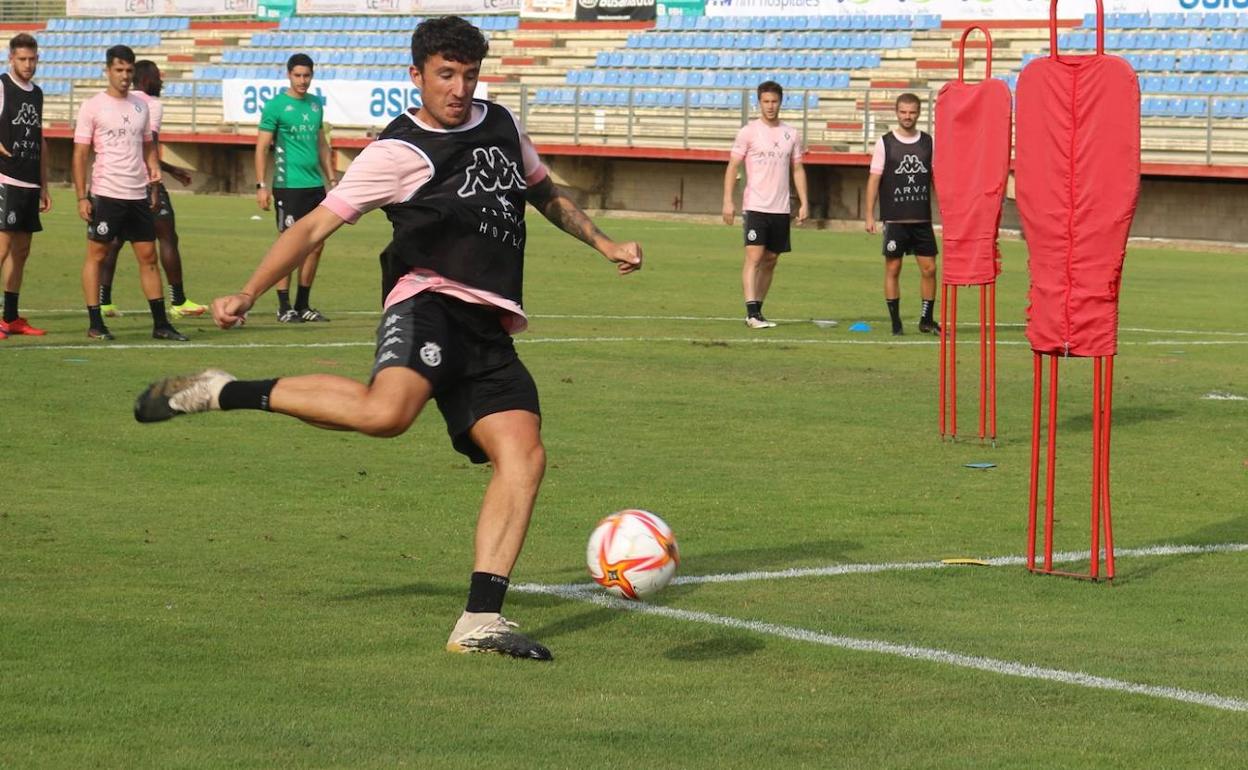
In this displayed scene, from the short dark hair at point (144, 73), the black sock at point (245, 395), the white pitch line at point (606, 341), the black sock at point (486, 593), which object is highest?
the short dark hair at point (144, 73)

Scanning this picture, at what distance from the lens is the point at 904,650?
617 centimetres

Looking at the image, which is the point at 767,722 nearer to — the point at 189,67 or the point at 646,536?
the point at 646,536

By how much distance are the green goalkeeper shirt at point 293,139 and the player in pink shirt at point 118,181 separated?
1780 mm

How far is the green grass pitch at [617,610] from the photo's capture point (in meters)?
5.18

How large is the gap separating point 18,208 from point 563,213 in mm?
9518

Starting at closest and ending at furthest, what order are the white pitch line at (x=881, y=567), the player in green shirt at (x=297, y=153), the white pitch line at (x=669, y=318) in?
the white pitch line at (x=881, y=567)
the player in green shirt at (x=297, y=153)
the white pitch line at (x=669, y=318)

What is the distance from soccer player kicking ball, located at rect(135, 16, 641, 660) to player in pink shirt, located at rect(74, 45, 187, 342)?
9122 millimetres

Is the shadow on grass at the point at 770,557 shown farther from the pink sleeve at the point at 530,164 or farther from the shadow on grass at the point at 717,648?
the pink sleeve at the point at 530,164

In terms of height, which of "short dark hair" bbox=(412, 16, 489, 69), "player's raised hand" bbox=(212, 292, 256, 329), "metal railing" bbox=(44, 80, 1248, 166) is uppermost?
"metal railing" bbox=(44, 80, 1248, 166)

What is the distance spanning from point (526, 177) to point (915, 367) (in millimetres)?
8746

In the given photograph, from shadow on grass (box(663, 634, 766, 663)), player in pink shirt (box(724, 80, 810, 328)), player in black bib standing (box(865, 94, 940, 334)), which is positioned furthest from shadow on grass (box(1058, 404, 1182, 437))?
shadow on grass (box(663, 634, 766, 663))

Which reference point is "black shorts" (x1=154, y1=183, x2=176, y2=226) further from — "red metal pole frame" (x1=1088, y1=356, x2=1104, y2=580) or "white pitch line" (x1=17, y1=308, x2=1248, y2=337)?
"red metal pole frame" (x1=1088, y1=356, x2=1104, y2=580)

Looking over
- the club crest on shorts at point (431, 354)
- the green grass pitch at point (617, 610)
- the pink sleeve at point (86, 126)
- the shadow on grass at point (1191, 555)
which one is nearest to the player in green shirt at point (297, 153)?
the green grass pitch at point (617, 610)

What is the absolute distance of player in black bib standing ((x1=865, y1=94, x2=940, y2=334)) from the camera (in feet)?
56.5
